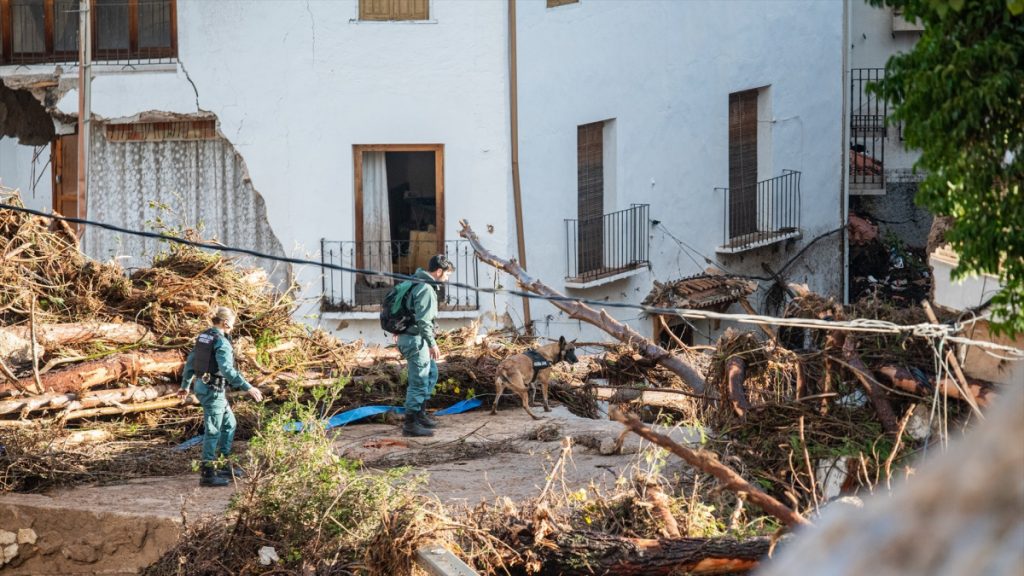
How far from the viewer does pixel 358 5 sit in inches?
750

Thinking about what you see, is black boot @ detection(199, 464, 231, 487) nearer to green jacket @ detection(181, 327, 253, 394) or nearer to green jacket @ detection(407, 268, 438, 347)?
green jacket @ detection(181, 327, 253, 394)

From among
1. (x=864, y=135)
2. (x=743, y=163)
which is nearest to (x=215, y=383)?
(x=743, y=163)

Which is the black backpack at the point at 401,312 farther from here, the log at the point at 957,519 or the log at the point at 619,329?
the log at the point at 957,519

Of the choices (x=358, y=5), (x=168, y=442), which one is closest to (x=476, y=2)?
(x=358, y=5)

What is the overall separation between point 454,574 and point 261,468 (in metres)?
2.25

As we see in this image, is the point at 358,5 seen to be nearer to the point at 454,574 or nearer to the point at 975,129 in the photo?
the point at 454,574

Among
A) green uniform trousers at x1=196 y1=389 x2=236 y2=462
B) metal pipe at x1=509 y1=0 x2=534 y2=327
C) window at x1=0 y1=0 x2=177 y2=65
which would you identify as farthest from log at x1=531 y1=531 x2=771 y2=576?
window at x1=0 y1=0 x2=177 y2=65

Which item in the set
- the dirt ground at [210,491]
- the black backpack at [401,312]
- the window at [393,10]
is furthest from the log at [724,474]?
the window at [393,10]

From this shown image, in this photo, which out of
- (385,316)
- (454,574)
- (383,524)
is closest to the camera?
(454,574)

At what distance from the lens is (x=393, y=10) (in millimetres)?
19062

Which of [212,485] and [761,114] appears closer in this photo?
[212,485]

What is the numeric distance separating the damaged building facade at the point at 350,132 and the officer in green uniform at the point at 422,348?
556 centimetres

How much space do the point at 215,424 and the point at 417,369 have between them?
2.69 meters

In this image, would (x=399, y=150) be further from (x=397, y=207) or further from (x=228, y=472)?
(x=228, y=472)
